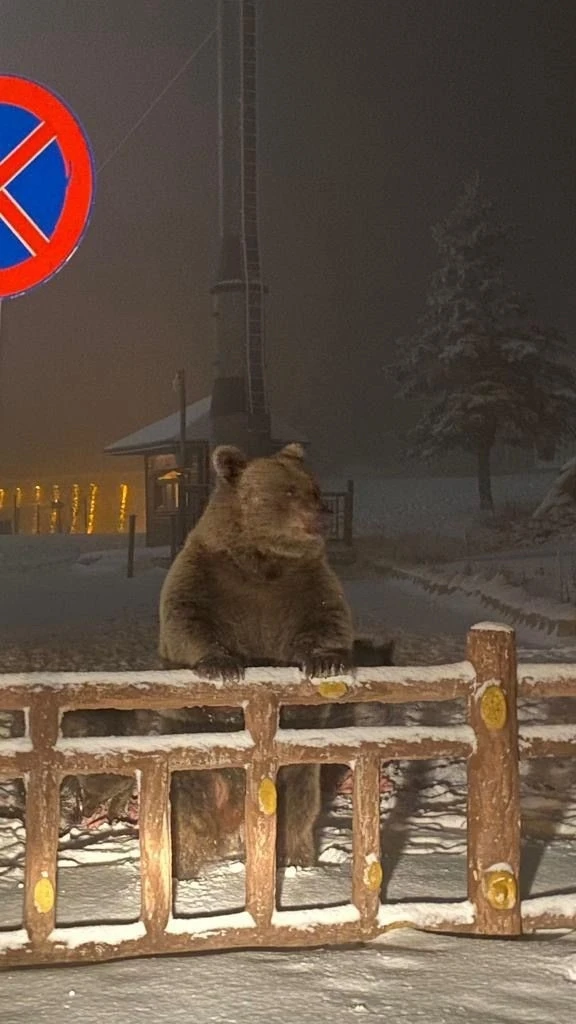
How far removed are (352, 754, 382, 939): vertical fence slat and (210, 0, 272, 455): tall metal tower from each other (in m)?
8.57

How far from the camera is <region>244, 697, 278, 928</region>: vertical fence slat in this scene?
104 inches

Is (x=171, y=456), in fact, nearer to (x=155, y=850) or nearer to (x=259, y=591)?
(x=259, y=591)

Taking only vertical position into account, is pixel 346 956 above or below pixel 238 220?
below

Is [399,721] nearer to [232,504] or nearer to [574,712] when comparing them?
[574,712]

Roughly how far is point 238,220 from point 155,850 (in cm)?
985

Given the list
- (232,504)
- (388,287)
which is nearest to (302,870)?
(232,504)

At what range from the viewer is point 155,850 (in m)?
2.60

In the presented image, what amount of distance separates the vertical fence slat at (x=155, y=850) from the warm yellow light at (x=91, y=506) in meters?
10.4

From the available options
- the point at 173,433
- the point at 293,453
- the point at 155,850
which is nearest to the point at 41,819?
the point at 155,850

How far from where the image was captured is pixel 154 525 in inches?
487

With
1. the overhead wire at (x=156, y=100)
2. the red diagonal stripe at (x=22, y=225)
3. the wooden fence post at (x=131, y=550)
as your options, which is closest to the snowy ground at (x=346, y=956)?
the red diagonal stripe at (x=22, y=225)

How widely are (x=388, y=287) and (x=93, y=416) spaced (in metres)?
4.80

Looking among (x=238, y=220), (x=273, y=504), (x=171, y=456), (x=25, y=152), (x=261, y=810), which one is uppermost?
(x=238, y=220)

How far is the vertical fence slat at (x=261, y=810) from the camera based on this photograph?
8.63 ft
